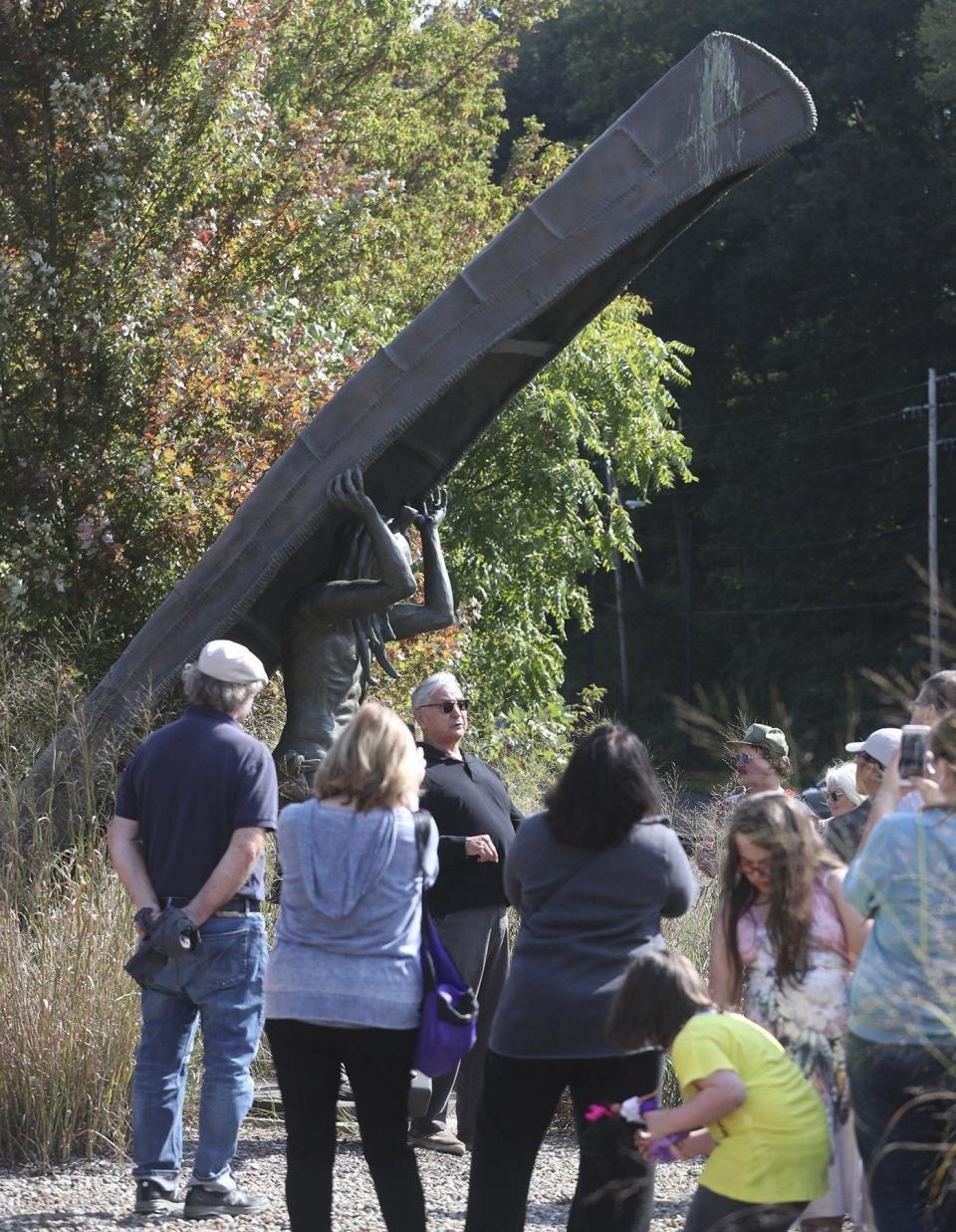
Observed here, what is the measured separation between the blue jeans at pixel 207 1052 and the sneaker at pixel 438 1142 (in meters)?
1.14

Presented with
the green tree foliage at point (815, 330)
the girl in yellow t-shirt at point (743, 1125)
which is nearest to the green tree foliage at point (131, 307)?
the girl in yellow t-shirt at point (743, 1125)

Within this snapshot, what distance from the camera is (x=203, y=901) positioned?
5176mm

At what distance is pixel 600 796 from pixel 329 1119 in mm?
1075

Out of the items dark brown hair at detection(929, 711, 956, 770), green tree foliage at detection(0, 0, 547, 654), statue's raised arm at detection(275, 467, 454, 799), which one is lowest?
dark brown hair at detection(929, 711, 956, 770)

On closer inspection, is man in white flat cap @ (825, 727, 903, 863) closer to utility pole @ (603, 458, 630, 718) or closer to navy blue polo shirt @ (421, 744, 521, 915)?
navy blue polo shirt @ (421, 744, 521, 915)

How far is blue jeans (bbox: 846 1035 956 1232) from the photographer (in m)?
3.61

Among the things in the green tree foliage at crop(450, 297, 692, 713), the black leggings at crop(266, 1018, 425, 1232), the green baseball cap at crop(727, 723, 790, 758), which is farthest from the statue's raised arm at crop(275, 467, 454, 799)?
the green tree foliage at crop(450, 297, 692, 713)

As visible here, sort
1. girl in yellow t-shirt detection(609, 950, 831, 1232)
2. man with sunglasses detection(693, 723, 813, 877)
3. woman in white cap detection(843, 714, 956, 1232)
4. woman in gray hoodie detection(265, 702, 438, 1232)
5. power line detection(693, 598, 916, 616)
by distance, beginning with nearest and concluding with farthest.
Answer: woman in white cap detection(843, 714, 956, 1232) < girl in yellow t-shirt detection(609, 950, 831, 1232) < woman in gray hoodie detection(265, 702, 438, 1232) < man with sunglasses detection(693, 723, 813, 877) < power line detection(693, 598, 916, 616)

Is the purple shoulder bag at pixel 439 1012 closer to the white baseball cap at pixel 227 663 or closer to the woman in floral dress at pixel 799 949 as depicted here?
the woman in floral dress at pixel 799 949

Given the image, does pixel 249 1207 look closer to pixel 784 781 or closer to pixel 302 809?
pixel 302 809

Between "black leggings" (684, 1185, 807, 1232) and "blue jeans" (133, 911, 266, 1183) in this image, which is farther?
"blue jeans" (133, 911, 266, 1183)

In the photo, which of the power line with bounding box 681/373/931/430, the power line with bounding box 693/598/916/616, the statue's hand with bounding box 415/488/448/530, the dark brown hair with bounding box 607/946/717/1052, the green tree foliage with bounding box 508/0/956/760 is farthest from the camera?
the power line with bounding box 681/373/931/430

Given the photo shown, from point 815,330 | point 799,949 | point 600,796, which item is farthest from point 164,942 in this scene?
point 815,330

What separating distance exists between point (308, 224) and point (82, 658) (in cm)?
442
